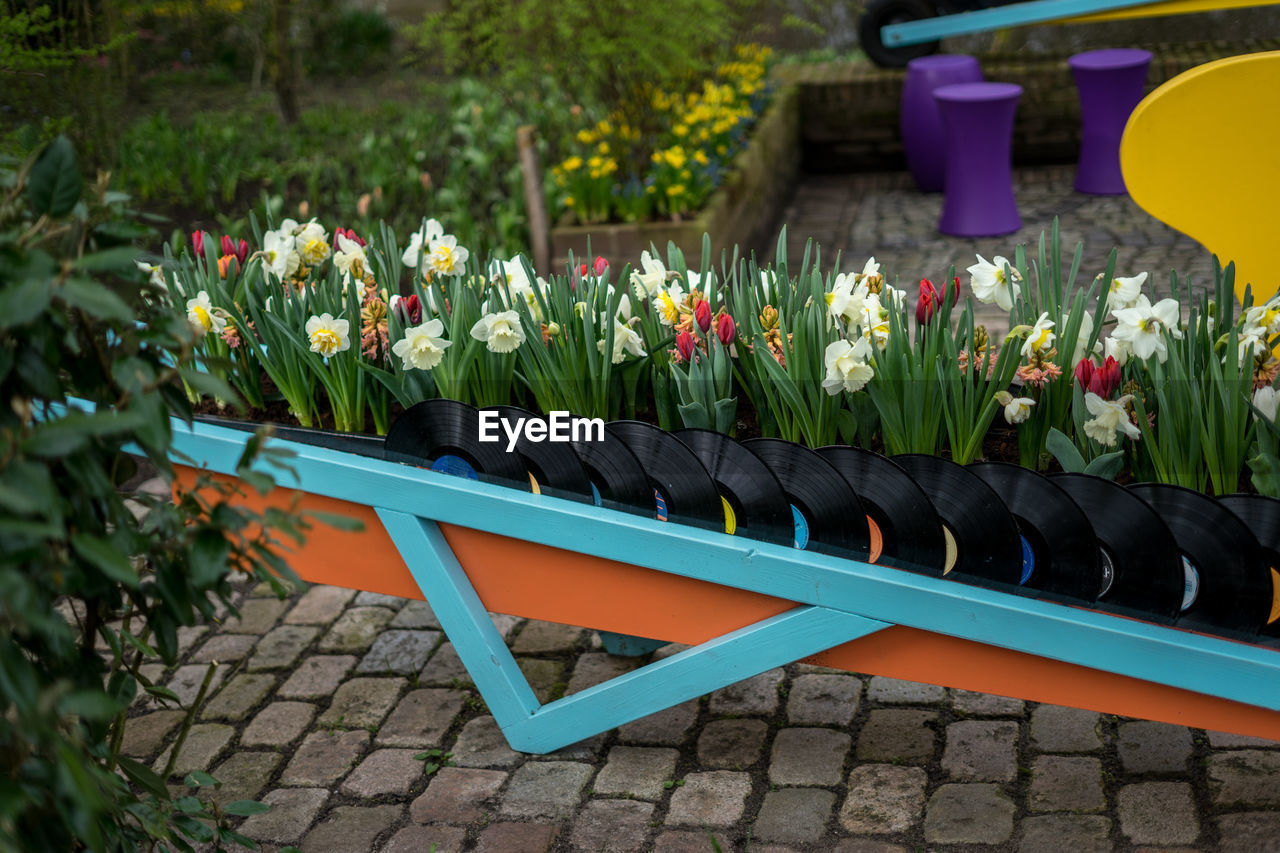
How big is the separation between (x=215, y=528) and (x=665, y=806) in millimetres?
1119

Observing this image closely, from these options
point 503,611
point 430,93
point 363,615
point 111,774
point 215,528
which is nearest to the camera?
point 215,528

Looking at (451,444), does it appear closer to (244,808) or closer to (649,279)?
(649,279)

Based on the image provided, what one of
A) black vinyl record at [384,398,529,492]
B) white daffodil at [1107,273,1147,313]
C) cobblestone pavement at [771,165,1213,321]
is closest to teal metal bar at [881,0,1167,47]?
cobblestone pavement at [771,165,1213,321]

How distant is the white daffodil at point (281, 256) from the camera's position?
228 centimetres

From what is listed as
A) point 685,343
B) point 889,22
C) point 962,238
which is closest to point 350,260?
point 685,343

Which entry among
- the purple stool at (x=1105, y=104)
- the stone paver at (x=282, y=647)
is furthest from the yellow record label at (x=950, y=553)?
the purple stool at (x=1105, y=104)

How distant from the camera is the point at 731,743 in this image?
222 centimetres

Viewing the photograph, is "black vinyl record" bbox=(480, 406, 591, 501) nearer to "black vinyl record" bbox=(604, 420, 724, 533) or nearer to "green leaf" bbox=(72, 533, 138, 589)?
"black vinyl record" bbox=(604, 420, 724, 533)

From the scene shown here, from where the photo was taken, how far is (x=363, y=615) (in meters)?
2.81

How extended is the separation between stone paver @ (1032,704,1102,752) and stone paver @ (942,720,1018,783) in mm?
49

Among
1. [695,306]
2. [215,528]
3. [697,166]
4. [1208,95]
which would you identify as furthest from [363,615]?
[697,166]

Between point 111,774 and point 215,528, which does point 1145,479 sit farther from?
point 111,774

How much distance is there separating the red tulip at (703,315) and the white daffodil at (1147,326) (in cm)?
63
